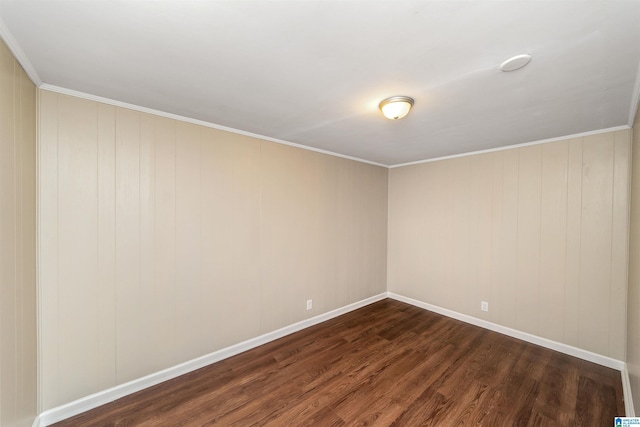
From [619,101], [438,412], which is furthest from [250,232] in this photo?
[619,101]

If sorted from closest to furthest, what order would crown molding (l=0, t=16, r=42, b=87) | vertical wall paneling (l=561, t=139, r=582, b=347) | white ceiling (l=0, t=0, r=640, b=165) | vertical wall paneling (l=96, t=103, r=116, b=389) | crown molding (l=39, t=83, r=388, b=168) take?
1. white ceiling (l=0, t=0, r=640, b=165)
2. crown molding (l=0, t=16, r=42, b=87)
3. crown molding (l=39, t=83, r=388, b=168)
4. vertical wall paneling (l=96, t=103, r=116, b=389)
5. vertical wall paneling (l=561, t=139, r=582, b=347)

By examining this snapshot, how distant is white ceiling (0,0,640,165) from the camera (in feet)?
3.50

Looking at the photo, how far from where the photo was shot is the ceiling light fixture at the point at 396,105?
1842mm

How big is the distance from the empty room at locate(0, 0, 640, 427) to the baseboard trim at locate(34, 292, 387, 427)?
2 cm

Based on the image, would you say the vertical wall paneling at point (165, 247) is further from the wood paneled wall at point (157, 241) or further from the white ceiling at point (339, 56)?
the white ceiling at point (339, 56)

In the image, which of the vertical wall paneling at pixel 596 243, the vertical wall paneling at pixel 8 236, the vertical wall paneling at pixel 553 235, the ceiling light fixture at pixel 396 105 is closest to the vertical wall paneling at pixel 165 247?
the vertical wall paneling at pixel 8 236

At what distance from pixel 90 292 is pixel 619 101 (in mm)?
4334

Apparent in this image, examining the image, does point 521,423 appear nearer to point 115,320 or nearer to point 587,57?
point 587,57

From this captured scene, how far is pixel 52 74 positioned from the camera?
159cm

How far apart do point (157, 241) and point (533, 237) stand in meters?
4.07

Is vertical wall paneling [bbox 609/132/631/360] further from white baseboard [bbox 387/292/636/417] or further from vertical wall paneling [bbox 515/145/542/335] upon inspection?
vertical wall paneling [bbox 515/145/542/335]

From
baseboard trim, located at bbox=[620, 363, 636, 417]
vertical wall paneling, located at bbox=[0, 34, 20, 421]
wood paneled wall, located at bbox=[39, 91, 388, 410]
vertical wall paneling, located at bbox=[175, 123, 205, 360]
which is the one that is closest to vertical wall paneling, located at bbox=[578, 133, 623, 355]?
baseboard trim, located at bbox=[620, 363, 636, 417]

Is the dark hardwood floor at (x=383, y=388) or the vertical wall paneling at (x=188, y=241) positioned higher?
the vertical wall paneling at (x=188, y=241)

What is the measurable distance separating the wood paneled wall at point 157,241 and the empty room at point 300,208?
2cm
